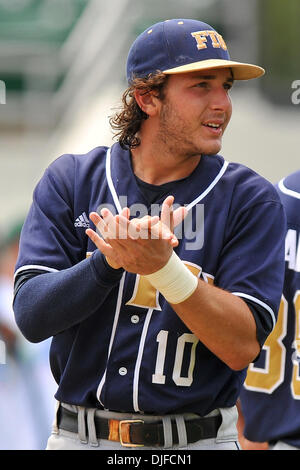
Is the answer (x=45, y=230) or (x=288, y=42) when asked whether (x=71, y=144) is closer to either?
(x=288, y=42)

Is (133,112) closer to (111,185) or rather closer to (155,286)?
(111,185)

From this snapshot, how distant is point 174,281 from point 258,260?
13.7 inches

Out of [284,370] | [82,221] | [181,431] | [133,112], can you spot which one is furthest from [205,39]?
[284,370]

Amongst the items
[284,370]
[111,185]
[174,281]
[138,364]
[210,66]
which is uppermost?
[210,66]

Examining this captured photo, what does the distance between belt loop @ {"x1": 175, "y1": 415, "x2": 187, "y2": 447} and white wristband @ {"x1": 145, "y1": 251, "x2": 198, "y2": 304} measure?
1.32ft

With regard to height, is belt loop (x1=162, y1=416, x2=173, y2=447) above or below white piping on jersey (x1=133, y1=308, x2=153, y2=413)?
below

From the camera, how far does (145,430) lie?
2740 millimetres

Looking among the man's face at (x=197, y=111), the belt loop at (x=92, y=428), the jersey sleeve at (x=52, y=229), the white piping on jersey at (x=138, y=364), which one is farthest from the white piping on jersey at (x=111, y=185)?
the belt loop at (x=92, y=428)

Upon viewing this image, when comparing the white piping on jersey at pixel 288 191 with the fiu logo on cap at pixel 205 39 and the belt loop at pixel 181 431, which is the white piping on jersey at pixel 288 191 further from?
the belt loop at pixel 181 431

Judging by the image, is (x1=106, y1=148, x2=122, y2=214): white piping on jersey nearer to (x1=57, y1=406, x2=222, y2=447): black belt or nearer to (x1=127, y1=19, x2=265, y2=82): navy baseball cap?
(x1=127, y1=19, x2=265, y2=82): navy baseball cap

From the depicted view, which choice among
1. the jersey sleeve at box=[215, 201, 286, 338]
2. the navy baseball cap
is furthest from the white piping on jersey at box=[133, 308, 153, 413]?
the navy baseball cap

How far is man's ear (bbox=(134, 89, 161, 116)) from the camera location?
2.91m

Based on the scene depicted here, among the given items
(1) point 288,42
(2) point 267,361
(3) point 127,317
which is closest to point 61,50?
(1) point 288,42

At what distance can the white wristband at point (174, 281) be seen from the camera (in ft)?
8.27
